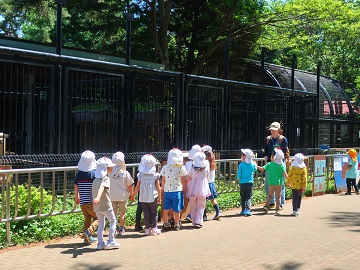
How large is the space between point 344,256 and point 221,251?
1.70 m

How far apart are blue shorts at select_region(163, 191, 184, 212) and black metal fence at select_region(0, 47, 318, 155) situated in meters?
2.38

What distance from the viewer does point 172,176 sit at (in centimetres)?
876

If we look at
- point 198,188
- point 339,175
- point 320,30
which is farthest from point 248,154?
point 320,30

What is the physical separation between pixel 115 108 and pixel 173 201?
Result: 2988mm

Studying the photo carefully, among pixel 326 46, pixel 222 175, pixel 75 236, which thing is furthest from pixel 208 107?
pixel 326 46

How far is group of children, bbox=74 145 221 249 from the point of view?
730 centimetres

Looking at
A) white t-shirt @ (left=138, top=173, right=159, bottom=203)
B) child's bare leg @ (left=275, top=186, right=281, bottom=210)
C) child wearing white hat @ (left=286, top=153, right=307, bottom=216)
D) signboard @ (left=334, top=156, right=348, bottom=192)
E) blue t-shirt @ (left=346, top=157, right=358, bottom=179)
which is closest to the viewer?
white t-shirt @ (left=138, top=173, right=159, bottom=203)

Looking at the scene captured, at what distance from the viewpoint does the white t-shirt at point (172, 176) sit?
8.75 m

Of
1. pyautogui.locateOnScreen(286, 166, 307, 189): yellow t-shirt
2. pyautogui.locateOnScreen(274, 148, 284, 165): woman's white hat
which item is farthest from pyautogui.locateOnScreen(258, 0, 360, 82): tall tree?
pyautogui.locateOnScreen(286, 166, 307, 189): yellow t-shirt

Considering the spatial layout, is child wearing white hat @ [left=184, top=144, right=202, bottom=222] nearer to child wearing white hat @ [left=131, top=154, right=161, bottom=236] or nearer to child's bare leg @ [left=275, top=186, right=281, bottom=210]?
child wearing white hat @ [left=131, top=154, right=161, bottom=236]

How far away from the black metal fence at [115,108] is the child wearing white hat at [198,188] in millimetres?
2138

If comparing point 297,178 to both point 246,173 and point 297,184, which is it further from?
point 246,173

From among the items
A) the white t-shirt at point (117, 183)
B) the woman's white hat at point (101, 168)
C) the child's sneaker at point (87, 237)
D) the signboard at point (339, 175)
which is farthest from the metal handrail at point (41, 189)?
the signboard at point (339, 175)

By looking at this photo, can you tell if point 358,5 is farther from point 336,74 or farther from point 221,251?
point 221,251
